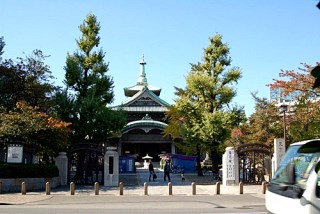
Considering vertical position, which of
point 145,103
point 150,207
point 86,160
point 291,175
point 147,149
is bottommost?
point 150,207

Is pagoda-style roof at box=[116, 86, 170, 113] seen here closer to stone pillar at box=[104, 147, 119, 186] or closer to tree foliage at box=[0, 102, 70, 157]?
stone pillar at box=[104, 147, 119, 186]

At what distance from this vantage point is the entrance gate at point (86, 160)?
1053 inches

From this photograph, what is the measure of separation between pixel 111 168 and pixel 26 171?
5.54 m

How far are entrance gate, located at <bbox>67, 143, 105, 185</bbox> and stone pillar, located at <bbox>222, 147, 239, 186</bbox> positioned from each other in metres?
8.14

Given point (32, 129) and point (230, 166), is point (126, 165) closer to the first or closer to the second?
point (230, 166)

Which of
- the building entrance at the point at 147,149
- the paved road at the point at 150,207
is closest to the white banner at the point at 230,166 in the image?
the paved road at the point at 150,207

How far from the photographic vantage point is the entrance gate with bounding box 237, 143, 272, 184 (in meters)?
26.3

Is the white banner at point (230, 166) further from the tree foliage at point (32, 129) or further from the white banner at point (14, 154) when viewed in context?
the white banner at point (14, 154)

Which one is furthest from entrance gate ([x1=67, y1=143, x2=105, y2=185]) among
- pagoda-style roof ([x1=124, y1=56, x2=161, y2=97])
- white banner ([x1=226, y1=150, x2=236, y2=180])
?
pagoda-style roof ([x1=124, y1=56, x2=161, y2=97])

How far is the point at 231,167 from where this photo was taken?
2608cm

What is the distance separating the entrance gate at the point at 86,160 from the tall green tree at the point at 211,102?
7813 millimetres

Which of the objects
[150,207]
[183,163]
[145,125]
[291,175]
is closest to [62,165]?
[150,207]

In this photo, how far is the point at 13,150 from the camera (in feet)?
79.6

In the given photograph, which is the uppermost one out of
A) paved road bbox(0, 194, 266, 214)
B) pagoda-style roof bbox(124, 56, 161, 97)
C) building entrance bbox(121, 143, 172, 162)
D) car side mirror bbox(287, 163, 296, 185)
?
pagoda-style roof bbox(124, 56, 161, 97)
